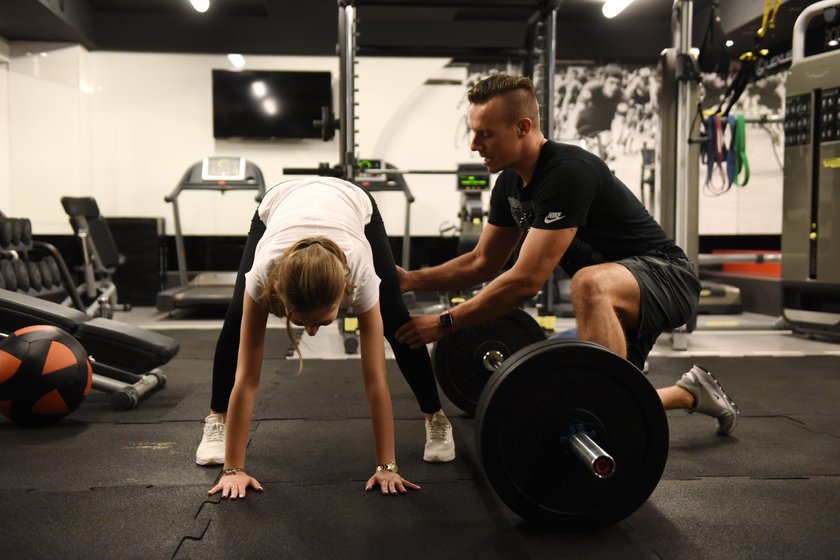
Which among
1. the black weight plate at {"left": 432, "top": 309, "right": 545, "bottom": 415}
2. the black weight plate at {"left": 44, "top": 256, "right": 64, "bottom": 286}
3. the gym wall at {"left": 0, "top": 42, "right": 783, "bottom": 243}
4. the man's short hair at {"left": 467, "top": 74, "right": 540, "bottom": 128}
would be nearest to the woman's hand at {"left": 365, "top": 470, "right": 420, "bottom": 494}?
the black weight plate at {"left": 432, "top": 309, "right": 545, "bottom": 415}

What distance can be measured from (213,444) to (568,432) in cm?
105

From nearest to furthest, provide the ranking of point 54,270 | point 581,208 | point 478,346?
point 581,208 → point 478,346 → point 54,270

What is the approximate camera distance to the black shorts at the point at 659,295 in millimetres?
1868

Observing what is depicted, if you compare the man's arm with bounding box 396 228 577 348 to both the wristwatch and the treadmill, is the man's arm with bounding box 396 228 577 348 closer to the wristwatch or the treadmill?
the wristwatch

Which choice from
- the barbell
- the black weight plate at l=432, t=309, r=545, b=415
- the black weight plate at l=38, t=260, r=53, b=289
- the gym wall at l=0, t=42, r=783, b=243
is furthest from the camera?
the gym wall at l=0, t=42, r=783, b=243

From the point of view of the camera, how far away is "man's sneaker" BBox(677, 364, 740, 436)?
2.18 m

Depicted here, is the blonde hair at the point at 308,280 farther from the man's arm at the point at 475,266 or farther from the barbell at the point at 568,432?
the man's arm at the point at 475,266

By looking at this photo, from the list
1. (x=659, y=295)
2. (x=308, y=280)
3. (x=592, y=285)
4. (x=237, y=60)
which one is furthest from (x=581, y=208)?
(x=237, y=60)

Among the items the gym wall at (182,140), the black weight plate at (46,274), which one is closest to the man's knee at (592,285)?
the black weight plate at (46,274)

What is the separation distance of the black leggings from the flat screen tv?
185 inches

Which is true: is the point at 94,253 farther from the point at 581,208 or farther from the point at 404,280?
the point at 581,208

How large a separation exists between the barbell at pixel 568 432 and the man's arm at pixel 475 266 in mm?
718

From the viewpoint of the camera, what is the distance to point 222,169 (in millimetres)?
5809

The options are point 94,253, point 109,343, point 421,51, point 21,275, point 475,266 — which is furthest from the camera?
point 94,253
